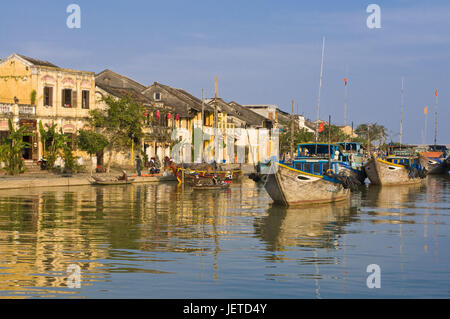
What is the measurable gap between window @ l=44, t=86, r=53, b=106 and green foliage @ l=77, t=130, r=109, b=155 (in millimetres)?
3374

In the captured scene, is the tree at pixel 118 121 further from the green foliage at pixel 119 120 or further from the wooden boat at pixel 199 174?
the wooden boat at pixel 199 174

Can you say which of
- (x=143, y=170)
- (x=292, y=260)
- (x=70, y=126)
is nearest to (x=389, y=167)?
(x=143, y=170)

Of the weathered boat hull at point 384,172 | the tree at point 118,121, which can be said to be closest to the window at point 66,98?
the tree at point 118,121

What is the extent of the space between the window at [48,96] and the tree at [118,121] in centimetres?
384

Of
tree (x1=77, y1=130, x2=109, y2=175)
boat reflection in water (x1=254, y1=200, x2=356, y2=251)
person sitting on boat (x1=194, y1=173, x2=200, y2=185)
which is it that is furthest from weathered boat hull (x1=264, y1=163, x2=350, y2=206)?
tree (x1=77, y1=130, x2=109, y2=175)

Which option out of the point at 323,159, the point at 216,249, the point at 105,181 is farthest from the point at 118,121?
the point at 216,249

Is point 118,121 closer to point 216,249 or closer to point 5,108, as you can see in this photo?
point 5,108

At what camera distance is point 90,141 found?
2087 inches

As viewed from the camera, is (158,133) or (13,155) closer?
(13,155)

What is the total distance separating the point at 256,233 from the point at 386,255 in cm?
539

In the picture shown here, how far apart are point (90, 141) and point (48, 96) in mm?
4967

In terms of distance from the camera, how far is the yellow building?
51.2 meters

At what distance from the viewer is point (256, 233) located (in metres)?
23.0

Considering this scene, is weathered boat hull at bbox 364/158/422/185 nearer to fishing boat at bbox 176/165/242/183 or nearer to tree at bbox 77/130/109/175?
fishing boat at bbox 176/165/242/183
